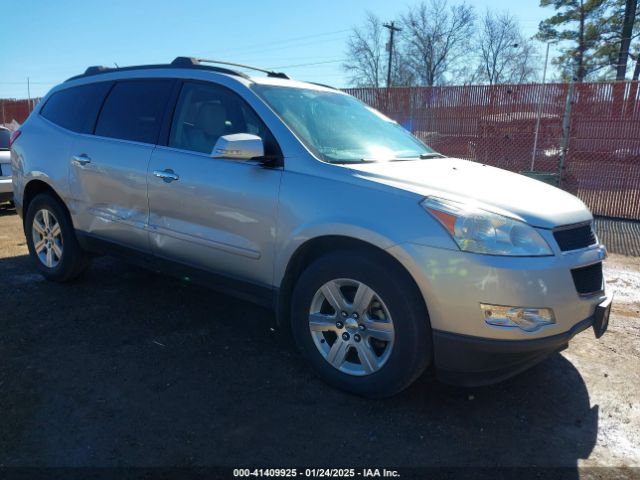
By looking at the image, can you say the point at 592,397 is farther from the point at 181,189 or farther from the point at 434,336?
the point at 181,189

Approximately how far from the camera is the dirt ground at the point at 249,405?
2.53 meters

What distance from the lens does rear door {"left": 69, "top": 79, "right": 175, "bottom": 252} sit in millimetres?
3965

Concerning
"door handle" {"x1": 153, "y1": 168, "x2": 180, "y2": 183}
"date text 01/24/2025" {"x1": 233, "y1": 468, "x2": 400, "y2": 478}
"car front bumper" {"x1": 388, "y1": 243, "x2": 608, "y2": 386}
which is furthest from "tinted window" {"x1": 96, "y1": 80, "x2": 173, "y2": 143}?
"date text 01/24/2025" {"x1": 233, "y1": 468, "x2": 400, "y2": 478}

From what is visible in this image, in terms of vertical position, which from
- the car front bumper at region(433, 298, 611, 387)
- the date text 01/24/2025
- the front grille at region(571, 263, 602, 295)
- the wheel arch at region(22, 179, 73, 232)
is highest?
the wheel arch at region(22, 179, 73, 232)

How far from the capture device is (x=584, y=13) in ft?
89.3

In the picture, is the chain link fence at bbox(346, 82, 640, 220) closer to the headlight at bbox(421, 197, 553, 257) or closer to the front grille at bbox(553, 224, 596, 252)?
the front grille at bbox(553, 224, 596, 252)

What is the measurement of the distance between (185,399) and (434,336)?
145cm

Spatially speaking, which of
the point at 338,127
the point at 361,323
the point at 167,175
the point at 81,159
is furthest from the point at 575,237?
the point at 81,159

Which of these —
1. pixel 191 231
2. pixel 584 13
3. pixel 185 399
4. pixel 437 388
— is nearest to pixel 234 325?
pixel 191 231

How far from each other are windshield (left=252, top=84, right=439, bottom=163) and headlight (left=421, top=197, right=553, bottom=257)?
0.88 meters

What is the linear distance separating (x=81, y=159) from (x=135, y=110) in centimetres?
67

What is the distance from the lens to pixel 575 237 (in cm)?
284

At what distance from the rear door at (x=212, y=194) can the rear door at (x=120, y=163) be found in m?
0.16

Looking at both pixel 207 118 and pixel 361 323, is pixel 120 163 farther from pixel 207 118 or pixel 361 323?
pixel 361 323
